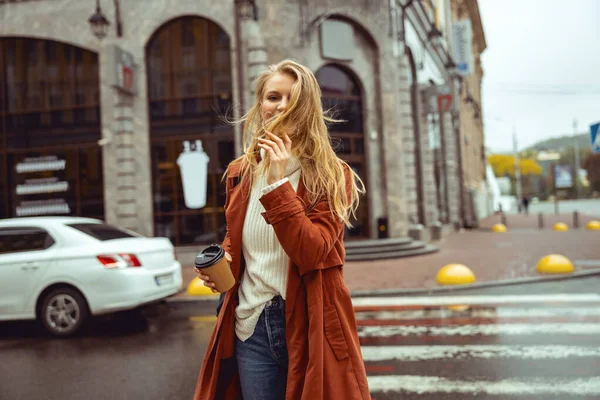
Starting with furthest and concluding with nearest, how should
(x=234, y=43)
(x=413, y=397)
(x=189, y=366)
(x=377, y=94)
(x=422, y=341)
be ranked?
1. (x=377, y=94)
2. (x=234, y=43)
3. (x=422, y=341)
4. (x=189, y=366)
5. (x=413, y=397)

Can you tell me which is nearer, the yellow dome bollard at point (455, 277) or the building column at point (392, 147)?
the yellow dome bollard at point (455, 277)

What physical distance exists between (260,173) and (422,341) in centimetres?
431

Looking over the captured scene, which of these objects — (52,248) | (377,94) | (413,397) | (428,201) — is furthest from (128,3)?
(413,397)

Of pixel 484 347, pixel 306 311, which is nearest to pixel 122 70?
pixel 484 347

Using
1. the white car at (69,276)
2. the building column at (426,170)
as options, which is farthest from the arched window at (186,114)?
Answer: the building column at (426,170)

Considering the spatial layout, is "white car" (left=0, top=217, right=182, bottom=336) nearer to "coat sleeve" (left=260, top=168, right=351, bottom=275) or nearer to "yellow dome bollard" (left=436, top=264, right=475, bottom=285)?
"yellow dome bollard" (left=436, top=264, right=475, bottom=285)

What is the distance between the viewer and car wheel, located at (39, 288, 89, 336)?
675cm

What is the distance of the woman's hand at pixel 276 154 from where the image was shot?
1.77 meters

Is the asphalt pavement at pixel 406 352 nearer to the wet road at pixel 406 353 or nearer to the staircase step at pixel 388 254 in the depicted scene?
the wet road at pixel 406 353

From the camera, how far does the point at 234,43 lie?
1470 centimetres

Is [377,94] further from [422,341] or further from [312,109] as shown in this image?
[312,109]

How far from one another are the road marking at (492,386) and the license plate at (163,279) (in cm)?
381

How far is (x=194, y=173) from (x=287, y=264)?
13.5m

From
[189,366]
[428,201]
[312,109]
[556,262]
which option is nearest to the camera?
[312,109]
